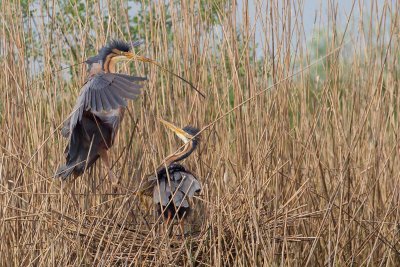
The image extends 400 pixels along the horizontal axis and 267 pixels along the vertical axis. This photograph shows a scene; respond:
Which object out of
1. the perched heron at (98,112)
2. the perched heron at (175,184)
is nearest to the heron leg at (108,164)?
the perched heron at (98,112)

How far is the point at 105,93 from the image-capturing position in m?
3.25

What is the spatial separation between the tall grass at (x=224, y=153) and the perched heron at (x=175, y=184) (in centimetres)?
9

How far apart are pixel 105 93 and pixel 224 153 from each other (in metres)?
0.60

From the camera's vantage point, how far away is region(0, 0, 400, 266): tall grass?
3.37m

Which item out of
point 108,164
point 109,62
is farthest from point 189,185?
point 109,62

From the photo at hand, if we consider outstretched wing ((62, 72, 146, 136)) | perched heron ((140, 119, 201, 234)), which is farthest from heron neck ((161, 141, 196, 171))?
outstretched wing ((62, 72, 146, 136))

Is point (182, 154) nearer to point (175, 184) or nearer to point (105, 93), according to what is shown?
point (175, 184)

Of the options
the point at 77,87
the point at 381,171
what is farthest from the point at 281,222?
the point at 77,87

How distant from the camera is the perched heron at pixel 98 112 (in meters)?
3.24

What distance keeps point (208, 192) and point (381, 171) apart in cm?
67

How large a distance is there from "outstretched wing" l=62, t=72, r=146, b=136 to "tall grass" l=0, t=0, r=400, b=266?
0.17 metres

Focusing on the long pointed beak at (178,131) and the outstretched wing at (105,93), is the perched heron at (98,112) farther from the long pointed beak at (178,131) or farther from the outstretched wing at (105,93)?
the long pointed beak at (178,131)

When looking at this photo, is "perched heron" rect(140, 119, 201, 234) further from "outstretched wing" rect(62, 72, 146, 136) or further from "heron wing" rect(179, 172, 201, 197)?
"outstretched wing" rect(62, 72, 146, 136)

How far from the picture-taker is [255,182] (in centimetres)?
341
